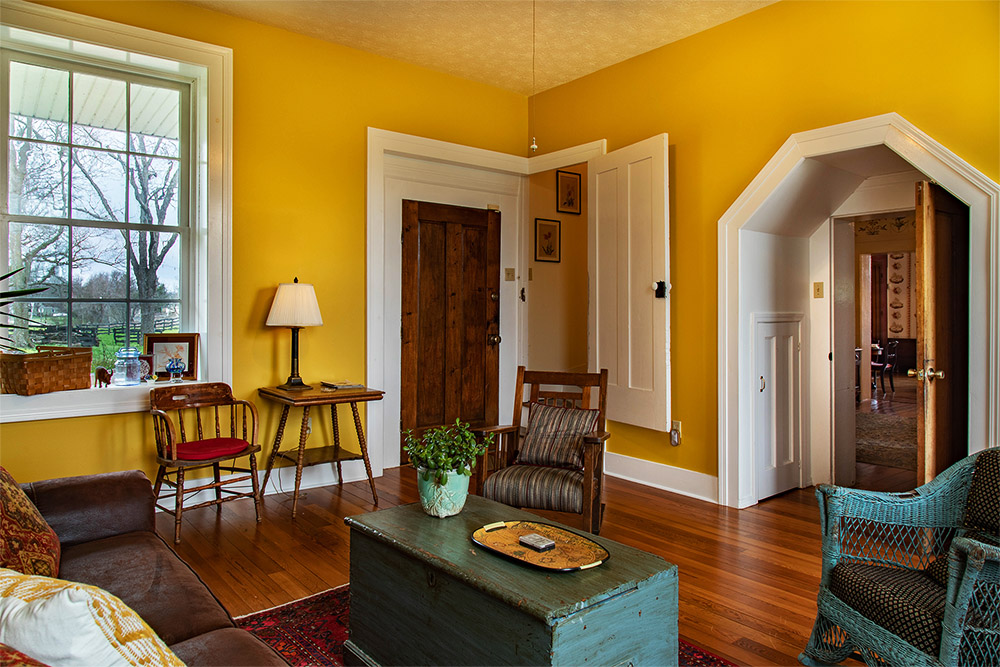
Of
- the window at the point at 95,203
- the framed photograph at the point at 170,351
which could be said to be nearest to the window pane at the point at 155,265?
the window at the point at 95,203

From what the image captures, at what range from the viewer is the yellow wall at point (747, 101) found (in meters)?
3.15

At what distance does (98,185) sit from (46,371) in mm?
1184

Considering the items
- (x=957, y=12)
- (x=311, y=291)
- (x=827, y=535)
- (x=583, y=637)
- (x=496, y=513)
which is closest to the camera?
(x=583, y=637)

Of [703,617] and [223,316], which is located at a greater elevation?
[223,316]

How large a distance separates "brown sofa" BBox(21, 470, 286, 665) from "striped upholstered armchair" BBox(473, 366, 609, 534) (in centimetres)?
151

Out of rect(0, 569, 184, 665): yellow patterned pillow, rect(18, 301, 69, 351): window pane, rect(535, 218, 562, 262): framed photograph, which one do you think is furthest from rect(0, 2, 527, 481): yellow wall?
rect(0, 569, 184, 665): yellow patterned pillow

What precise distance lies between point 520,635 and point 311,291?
2.98 meters

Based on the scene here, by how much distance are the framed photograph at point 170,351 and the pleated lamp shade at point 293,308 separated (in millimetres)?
526

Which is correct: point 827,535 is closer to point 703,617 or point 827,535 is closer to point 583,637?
point 703,617

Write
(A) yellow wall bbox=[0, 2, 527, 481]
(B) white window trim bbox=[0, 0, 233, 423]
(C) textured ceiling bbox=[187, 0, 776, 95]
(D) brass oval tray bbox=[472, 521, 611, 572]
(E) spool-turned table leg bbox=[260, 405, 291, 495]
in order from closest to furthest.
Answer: (D) brass oval tray bbox=[472, 521, 611, 572] → (B) white window trim bbox=[0, 0, 233, 423] → (A) yellow wall bbox=[0, 2, 527, 481] → (C) textured ceiling bbox=[187, 0, 776, 95] → (E) spool-turned table leg bbox=[260, 405, 291, 495]

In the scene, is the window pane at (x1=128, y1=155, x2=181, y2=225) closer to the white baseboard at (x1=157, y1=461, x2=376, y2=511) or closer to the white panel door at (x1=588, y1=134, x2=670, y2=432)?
the white baseboard at (x1=157, y1=461, x2=376, y2=511)

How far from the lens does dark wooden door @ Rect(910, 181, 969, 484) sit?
3029 mm

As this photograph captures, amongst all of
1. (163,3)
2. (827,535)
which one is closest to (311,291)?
(163,3)

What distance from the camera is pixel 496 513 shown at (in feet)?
7.70
